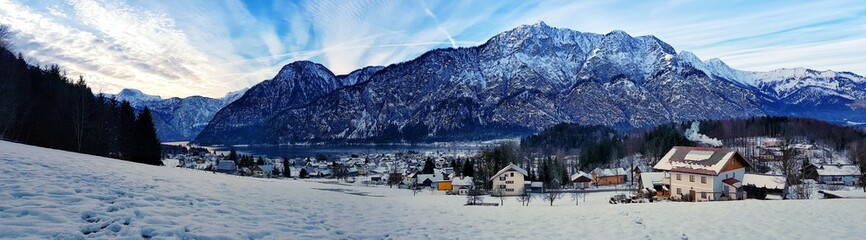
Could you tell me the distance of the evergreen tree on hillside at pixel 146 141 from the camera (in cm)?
4694

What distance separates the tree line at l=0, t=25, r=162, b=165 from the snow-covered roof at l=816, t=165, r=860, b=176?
11356 cm

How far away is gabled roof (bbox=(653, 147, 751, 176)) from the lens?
124ft

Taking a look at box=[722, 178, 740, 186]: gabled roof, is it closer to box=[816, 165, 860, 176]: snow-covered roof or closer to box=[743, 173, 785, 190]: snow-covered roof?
box=[743, 173, 785, 190]: snow-covered roof

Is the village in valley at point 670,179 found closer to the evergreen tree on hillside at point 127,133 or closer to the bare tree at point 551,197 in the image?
the bare tree at point 551,197

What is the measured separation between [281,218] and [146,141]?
4616 centimetres

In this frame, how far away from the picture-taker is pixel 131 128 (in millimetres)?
48188

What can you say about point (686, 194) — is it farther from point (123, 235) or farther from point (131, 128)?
point (131, 128)

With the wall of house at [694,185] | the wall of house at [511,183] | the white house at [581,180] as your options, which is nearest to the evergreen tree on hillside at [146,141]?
the wall of house at [511,183]

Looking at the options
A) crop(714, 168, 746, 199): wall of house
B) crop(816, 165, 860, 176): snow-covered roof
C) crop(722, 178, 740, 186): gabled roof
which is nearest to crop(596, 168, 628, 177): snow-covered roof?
crop(816, 165, 860, 176): snow-covered roof

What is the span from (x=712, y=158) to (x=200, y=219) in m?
43.2

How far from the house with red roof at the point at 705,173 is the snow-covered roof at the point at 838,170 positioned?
195 ft

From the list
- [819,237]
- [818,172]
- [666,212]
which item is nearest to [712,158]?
[666,212]

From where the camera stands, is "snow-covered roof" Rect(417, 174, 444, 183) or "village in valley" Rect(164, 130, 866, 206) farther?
"snow-covered roof" Rect(417, 174, 444, 183)

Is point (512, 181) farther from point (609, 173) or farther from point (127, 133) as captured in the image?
point (127, 133)
